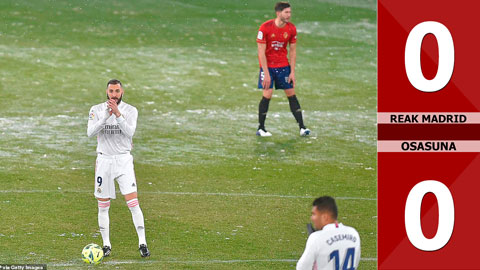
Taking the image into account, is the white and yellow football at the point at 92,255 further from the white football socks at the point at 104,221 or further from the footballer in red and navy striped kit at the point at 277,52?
the footballer in red and navy striped kit at the point at 277,52

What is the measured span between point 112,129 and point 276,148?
279 inches

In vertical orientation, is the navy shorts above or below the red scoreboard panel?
above

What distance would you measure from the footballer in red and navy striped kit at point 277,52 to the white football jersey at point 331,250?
402 inches

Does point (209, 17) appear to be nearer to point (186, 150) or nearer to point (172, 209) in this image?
point (186, 150)

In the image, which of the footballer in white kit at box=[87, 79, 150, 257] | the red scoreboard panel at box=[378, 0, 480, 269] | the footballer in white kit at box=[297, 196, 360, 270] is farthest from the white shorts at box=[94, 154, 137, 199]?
the red scoreboard panel at box=[378, 0, 480, 269]

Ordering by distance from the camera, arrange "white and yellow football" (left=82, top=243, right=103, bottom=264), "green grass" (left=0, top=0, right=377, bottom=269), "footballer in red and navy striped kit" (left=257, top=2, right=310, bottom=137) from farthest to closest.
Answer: "footballer in red and navy striped kit" (left=257, top=2, right=310, bottom=137) < "green grass" (left=0, top=0, right=377, bottom=269) < "white and yellow football" (left=82, top=243, right=103, bottom=264)

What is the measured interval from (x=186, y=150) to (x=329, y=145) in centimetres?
276

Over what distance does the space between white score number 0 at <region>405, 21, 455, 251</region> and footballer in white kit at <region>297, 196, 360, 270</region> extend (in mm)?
706

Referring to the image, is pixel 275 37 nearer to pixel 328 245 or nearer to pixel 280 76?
pixel 280 76

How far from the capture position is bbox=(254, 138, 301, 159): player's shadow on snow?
17.6 meters

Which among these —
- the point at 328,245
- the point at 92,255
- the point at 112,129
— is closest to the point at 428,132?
the point at 328,245

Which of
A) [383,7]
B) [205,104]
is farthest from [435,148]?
[205,104]

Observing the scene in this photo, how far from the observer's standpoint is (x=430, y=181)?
22.5 ft

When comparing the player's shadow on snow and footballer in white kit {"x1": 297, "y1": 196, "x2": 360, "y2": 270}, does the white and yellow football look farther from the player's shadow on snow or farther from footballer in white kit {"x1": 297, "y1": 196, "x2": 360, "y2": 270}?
the player's shadow on snow
